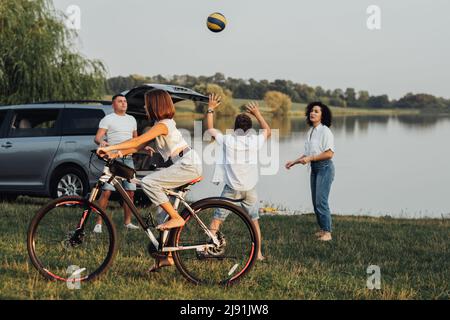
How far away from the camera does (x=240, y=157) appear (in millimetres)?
6680

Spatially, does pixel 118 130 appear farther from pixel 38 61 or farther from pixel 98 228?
pixel 38 61

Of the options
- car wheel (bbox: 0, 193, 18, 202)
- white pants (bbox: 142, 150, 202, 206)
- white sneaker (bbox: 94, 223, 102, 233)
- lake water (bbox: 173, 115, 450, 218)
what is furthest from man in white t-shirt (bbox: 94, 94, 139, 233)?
lake water (bbox: 173, 115, 450, 218)

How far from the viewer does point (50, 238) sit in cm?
578

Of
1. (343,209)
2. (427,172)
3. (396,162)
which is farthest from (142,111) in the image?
(396,162)

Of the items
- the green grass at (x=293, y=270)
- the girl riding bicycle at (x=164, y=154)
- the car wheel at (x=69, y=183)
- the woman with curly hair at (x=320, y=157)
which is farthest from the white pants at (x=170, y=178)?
the car wheel at (x=69, y=183)

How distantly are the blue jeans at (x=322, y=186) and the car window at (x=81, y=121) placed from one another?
4273 millimetres

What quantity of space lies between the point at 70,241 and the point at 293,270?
210 cm

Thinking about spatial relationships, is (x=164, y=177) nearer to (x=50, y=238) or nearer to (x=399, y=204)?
(x=50, y=238)

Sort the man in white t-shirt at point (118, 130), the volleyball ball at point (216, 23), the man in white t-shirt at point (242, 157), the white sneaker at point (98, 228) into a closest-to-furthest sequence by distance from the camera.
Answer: the white sneaker at point (98, 228)
the man in white t-shirt at point (242, 157)
the man in white t-shirt at point (118, 130)
the volleyball ball at point (216, 23)

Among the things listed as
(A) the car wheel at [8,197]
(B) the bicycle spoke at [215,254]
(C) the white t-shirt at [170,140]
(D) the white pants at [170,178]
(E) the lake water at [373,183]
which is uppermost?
(C) the white t-shirt at [170,140]

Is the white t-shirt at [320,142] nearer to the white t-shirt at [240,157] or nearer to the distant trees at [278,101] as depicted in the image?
the white t-shirt at [240,157]

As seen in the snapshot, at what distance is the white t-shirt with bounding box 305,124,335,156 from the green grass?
1137mm

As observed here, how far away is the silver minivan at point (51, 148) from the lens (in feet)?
37.0

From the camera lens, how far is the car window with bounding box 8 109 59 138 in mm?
11680
